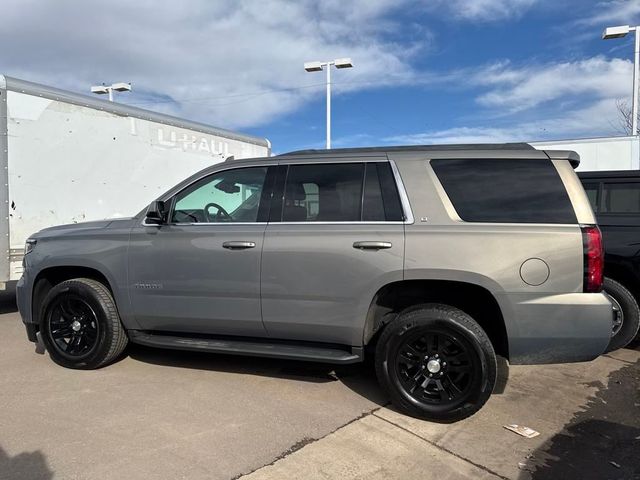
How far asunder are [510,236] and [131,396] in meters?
3.14

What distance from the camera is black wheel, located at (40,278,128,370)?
461cm

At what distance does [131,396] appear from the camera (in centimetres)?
418

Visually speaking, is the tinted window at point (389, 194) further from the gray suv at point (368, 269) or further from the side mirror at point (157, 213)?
the side mirror at point (157, 213)

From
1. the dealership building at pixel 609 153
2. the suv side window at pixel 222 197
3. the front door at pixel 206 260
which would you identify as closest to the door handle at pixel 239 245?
the front door at pixel 206 260

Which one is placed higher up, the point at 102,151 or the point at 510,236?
the point at 102,151

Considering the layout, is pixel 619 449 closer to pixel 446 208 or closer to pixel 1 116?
pixel 446 208

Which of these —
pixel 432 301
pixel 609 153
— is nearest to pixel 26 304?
pixel 432 301

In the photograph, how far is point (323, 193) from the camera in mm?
4184

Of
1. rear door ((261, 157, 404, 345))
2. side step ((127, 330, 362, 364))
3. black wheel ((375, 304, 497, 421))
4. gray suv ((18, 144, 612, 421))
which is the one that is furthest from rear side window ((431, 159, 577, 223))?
side step ((127, 330, 362, 364))

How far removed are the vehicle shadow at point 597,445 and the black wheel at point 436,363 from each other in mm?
562

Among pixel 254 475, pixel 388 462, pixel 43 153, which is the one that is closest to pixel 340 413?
pixel 388 462

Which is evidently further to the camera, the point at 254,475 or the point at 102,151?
the point at 102,151

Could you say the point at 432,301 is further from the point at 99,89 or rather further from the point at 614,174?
the point at 99,89

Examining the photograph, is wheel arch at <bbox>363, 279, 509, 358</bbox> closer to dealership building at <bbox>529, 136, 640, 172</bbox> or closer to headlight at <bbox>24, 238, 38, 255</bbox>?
headlight at <bbox>24, 238, 38, 255</bbox>
